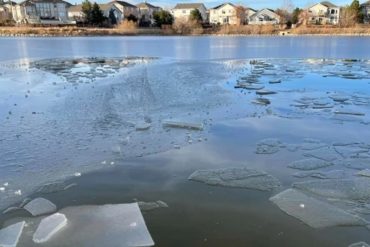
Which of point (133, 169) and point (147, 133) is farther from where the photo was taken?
point (147, 133)

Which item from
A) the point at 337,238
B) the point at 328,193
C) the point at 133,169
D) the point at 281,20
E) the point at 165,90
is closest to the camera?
the point at 337,238

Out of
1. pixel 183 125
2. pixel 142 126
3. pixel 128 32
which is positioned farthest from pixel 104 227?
pixel 128 32

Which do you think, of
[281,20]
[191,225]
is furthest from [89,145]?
[281,20]

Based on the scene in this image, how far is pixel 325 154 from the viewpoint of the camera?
472 centimetres

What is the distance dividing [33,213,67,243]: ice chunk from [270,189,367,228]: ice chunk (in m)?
1.86

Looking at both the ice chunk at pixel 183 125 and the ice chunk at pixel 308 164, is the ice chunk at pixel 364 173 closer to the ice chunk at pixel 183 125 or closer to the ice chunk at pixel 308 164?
the ice chunk at pixel 308 164

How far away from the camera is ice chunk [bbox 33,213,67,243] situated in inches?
111

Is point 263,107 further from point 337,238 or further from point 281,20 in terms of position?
point 281,20

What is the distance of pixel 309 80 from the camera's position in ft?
35.4

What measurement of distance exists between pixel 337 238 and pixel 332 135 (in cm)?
286

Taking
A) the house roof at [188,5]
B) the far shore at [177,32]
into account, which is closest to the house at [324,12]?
the far shore at [177,32]

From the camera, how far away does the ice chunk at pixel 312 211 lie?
3.11 m

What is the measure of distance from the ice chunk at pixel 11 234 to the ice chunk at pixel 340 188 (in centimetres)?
255

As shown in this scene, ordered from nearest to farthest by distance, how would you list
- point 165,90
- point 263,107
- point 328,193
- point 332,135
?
point 328,193 → point 332,135 → point 263,107 → point 165,90
